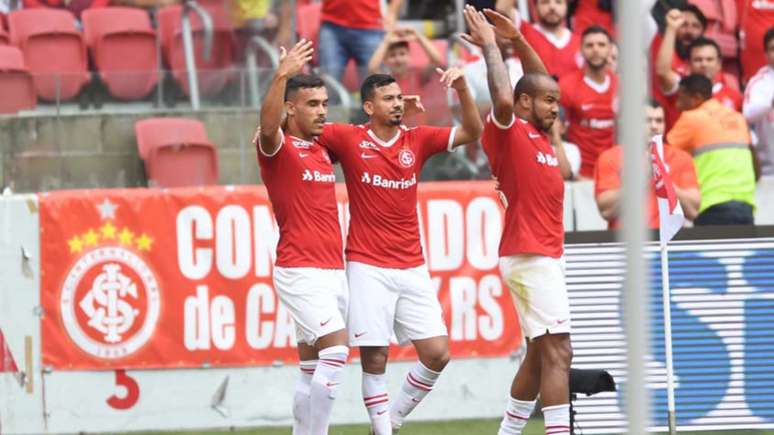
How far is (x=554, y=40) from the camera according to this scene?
47.3 ft

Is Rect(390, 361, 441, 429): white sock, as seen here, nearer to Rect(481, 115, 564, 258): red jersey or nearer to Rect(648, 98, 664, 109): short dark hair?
Rect(481, 115, 564, 258): red jersey

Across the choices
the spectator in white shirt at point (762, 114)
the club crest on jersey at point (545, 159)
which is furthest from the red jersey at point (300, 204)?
the spectator in white shirt at point (762, 114)

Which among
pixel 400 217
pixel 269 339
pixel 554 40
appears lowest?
pixel 269 339

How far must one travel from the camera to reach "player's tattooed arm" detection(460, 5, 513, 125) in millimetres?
9383

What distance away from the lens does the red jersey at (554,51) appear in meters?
14.3

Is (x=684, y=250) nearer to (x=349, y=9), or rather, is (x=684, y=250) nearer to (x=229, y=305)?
(x=229, y=305)

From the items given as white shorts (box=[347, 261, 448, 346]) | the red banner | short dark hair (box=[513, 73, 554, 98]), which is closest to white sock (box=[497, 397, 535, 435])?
white shorts (box=[347, 261, 448, 346])

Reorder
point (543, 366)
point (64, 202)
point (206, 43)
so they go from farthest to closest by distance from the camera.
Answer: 1. point (206, 43)
2. point (64, 202)
3. point (543, 366)

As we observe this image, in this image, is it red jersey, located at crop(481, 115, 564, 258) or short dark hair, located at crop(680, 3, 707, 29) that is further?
short dark hair, located at crop(680, 3, 707, 29)

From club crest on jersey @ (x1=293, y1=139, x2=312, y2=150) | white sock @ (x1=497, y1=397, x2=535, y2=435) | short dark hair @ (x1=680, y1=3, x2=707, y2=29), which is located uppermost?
short dark hair @ (x1=680, y1=3, x2=707, y2=29)

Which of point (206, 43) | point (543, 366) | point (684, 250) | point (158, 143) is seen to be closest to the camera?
point (543, 366)

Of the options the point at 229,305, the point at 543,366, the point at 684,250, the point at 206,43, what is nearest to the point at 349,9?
the point at 206,43

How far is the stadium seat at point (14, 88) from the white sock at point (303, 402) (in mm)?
4223

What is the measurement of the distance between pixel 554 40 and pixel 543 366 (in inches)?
214
